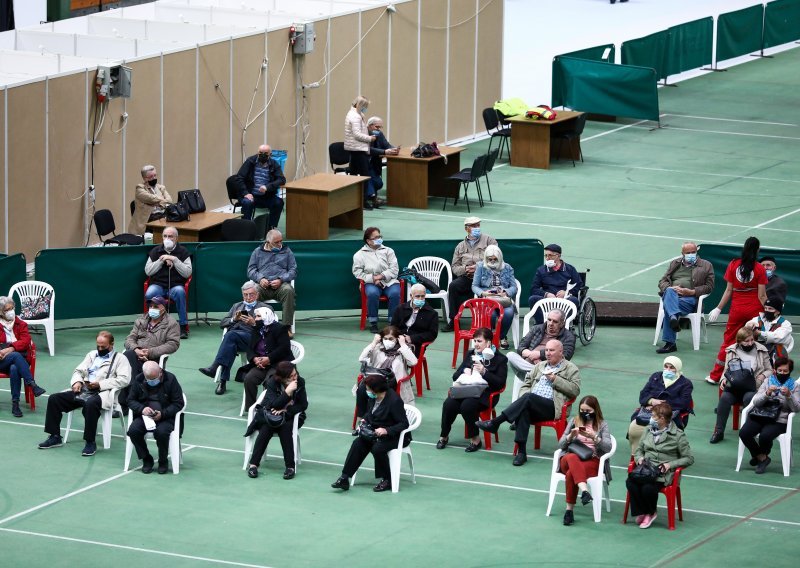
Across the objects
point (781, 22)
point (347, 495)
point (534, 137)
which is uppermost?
point (781, 22)

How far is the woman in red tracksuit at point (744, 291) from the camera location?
18.2 metres

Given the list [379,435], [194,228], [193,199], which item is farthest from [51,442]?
[193,199]

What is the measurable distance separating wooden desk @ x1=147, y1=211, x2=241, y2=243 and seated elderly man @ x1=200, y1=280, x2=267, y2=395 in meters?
4.72

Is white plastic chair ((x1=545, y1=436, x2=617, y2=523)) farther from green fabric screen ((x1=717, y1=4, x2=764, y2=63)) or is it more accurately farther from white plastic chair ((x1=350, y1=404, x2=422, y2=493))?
green fabric screen ((x1=717, y1=4, x2=764, y2=63))

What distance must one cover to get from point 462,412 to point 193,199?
837cm

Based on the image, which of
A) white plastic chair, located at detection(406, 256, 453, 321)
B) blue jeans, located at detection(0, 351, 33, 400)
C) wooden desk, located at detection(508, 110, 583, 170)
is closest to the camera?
blue jeans, located at detection(0, 351, 33, 400)

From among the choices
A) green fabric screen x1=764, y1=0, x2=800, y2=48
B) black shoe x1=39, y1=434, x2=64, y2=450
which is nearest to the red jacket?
black shoe x1=39, y1=434, x2=64, y2=450

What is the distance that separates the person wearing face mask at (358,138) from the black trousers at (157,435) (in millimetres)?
12487

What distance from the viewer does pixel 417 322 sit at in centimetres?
1803

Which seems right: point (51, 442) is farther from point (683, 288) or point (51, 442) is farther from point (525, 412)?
point (683, 288)

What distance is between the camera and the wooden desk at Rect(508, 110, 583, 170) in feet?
101

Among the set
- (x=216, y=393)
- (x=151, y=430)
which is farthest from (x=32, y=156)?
(x=151, y=430)

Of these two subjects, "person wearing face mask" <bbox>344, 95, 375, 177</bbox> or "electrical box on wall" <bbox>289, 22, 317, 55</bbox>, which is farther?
"electrical box on wall" <bbox>289, 22, 317, 55</bbox>

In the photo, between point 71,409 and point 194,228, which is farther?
point 194,228
